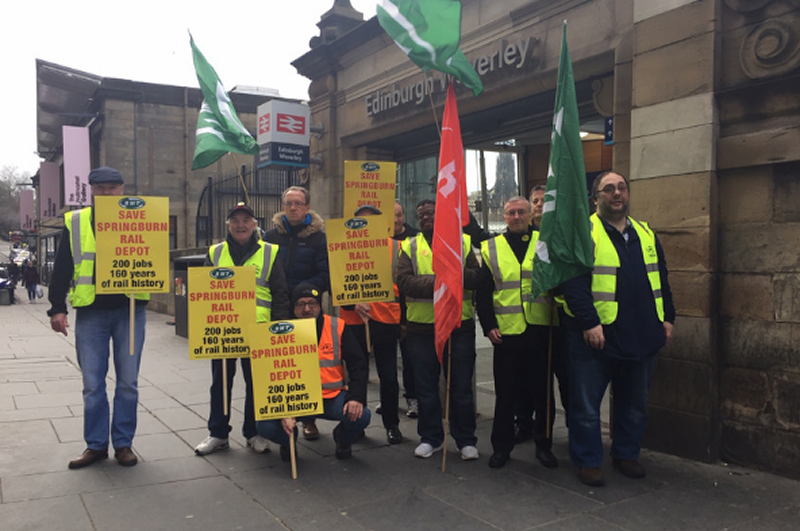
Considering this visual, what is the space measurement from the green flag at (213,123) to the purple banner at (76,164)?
2423 cm

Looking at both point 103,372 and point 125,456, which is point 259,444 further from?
point 103,372

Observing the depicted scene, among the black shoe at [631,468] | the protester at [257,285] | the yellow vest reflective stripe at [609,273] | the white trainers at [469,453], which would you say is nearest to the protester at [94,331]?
the protester at [257,285]

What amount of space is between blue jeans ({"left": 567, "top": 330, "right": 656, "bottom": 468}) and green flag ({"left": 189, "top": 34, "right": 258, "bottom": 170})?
11.4 feet

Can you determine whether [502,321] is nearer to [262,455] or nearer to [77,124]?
[262,455]

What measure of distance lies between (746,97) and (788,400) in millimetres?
2016

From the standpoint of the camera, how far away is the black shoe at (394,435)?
17.7 ft

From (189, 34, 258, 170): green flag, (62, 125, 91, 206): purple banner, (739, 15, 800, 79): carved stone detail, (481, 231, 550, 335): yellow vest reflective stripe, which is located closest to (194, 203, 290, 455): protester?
(189, 34, 258, 170): green flag

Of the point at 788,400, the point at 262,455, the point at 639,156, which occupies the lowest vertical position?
the point at 262,455

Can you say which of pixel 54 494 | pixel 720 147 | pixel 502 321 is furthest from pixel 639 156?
pixel 54 494

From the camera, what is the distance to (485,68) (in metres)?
7.18

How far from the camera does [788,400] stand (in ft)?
14.6

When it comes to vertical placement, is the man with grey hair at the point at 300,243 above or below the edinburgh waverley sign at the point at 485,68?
below

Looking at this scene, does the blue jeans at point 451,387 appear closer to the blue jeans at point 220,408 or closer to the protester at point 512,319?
the protester at point 512,319

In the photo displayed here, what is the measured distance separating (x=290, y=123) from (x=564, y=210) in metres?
6.55
